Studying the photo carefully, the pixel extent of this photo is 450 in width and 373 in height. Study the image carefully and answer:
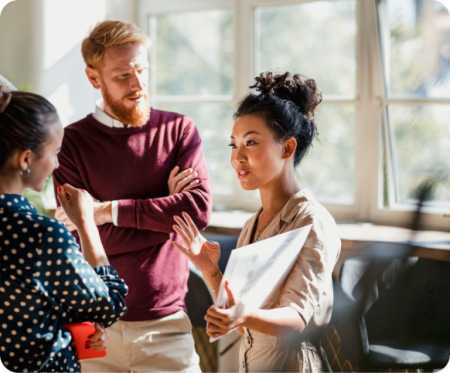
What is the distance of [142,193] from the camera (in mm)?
1614

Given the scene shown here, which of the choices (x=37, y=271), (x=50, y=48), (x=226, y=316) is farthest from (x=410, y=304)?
(x=50, y=48)

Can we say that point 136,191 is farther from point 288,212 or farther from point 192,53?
point 192,53

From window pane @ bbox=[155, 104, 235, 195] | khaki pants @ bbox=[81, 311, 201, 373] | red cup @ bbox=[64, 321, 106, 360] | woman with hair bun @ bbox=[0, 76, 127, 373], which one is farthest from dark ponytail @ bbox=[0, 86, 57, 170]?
window pane @ bbox=[155, 104, 235, 195]

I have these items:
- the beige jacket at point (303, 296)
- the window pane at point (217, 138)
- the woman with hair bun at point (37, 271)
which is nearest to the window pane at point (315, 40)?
the window pane at point (217, 138)

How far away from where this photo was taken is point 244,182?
1229 mm

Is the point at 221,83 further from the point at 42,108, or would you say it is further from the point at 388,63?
the point at 42,108

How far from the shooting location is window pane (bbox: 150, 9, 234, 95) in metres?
3.13

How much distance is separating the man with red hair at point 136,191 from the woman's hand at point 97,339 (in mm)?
575

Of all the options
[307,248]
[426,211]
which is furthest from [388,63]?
[426,211]

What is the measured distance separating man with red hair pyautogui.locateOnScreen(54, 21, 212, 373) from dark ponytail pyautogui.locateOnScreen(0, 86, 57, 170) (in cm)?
61

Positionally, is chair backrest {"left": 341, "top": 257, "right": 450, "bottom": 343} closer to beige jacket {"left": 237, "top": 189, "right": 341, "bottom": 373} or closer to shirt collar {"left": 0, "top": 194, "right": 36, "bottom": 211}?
beige jacket {"left": 237, "top": 189, "right": 341, "bottom": 373}

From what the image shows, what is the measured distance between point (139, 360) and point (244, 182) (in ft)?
2.58

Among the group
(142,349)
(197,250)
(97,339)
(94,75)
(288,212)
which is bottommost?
(142,349)

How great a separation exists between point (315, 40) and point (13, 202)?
2359mm
